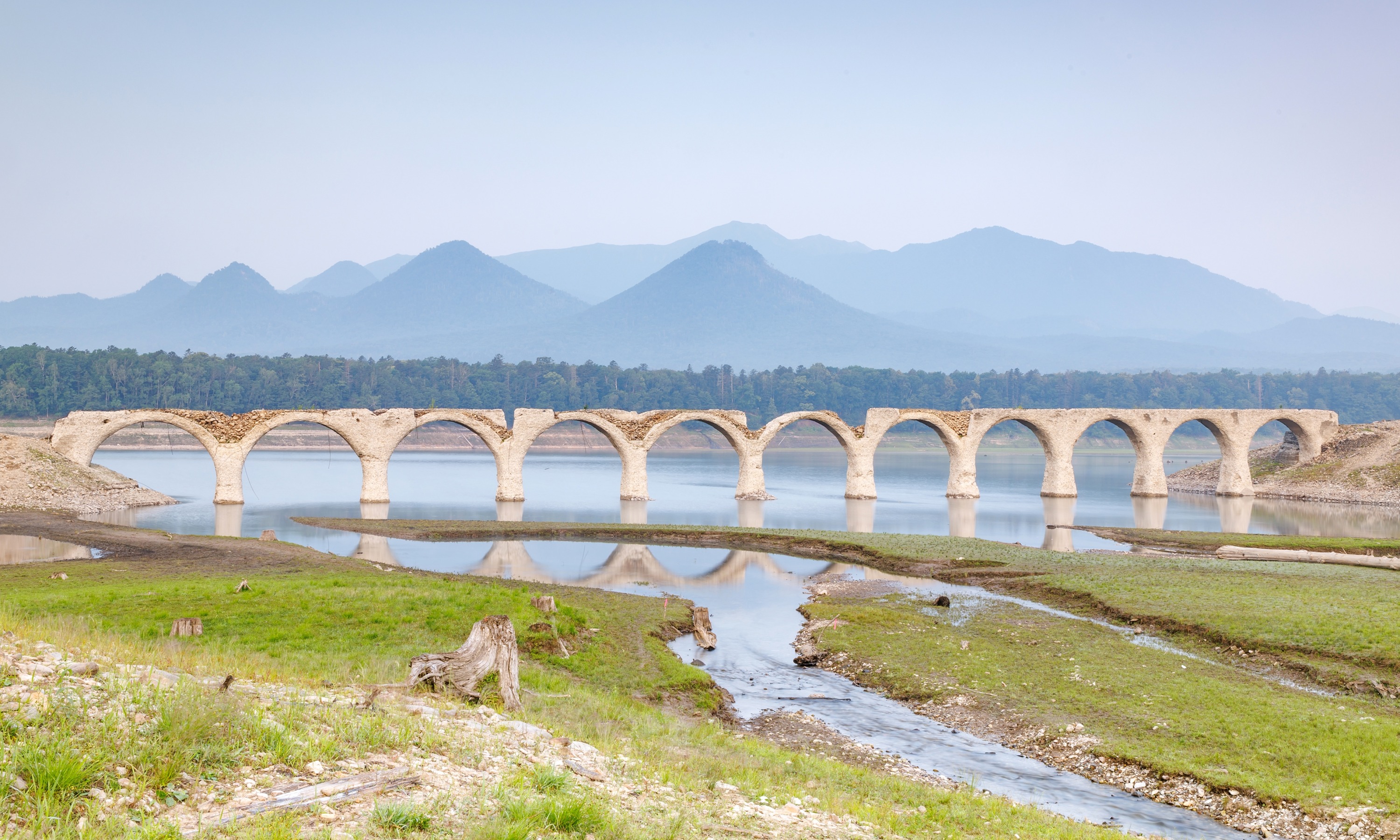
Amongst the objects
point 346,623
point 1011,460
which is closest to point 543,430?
point 346,623

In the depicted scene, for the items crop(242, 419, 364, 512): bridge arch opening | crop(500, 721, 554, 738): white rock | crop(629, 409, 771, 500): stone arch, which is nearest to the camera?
crop(500, 721, 554, 738): white rock

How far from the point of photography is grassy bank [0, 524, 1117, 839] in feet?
20.3

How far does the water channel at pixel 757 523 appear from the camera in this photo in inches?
523

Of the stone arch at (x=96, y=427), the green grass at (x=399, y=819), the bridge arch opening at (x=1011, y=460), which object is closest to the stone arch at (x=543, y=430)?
the stone arch at (x=96, y=427)

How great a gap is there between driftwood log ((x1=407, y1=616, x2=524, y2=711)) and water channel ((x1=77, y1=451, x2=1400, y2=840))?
5288 millimetres

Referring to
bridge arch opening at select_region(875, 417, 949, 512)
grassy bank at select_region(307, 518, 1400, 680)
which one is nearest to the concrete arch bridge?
bridge arch opening at select_region(875, 417, 949, 512)

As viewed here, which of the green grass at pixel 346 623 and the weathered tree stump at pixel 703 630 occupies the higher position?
the green grass at pixel 346 623

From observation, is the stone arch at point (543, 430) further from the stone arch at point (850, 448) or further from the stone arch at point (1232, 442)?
the stone arch at point (1232, 442)

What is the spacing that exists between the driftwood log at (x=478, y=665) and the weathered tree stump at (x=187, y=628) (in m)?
5.20

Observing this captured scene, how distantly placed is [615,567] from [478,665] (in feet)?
67.4

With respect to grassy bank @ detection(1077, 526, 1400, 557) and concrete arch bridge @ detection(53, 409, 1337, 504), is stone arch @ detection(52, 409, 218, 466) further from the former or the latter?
grassy bank @ detection(1077, 526, 1400, 557)

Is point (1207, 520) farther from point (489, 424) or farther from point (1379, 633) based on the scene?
point (489, 424)

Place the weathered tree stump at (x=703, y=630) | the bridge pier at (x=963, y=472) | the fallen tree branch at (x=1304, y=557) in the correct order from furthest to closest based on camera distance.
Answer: the bridge pier at (x=963, y=472) → the fallen tree branch at (x=1304, y=557) → the weathered tree stump at (x=703, y=630)

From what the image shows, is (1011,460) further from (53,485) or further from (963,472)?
(53,485)
